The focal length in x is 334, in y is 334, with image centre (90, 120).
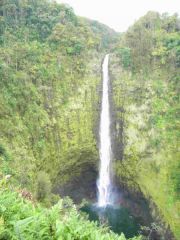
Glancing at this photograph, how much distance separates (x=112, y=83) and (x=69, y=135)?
6.43 m

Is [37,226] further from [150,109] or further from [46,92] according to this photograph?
[150,109]

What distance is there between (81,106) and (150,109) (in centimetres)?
542

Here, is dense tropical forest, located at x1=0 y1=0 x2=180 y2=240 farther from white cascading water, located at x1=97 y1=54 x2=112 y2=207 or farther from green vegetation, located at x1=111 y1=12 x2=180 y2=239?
white cascading water, located at x1=97 y1=54 x2=112 y2=207

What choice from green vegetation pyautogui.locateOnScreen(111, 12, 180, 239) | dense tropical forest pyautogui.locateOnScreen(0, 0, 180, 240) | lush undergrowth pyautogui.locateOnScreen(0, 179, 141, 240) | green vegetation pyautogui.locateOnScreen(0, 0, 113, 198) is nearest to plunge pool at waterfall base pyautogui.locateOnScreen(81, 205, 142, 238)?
dense tropical forest pyautogui.locateOnScreen(0, 0, 180, 240)

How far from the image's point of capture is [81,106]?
26609 mm

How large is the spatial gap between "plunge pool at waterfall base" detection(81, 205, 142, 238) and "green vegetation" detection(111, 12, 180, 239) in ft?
6.96

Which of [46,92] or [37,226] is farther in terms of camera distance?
[46,92]

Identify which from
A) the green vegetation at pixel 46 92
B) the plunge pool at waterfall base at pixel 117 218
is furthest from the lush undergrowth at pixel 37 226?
the plunge pool at waterfall base at pixel 117 218

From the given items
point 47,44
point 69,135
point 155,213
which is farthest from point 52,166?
point 47,44

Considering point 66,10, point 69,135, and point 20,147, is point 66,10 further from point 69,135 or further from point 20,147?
point 20,147

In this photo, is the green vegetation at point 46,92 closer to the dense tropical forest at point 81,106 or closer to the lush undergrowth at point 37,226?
the dense tropical forest at point 81,106

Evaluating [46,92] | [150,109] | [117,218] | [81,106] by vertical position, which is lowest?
[117,218]

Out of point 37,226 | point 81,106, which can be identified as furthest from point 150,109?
point 37,226

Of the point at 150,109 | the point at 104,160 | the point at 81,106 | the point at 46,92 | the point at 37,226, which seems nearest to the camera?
the point at 37,226
